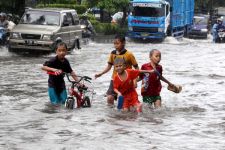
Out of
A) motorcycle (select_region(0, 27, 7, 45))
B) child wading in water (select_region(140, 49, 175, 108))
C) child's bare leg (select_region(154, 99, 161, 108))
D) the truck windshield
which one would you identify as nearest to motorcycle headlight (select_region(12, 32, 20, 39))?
motorcycle (select_region(0, 27, 7, 45))

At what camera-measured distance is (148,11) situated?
36406mm

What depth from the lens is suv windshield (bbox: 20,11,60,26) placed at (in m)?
24.0

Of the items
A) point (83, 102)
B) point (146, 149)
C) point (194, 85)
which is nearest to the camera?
point (146, 149)

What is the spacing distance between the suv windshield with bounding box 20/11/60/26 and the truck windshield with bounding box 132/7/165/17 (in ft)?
42.0

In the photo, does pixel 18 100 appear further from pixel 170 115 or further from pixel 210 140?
pixel 210 140

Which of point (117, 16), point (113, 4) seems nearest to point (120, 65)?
point (113, 4)

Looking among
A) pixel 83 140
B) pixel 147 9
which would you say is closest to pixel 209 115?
pixel 83 140

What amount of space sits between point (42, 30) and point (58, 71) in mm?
12325

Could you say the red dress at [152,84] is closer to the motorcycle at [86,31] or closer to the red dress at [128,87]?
the red dress at [128,87]

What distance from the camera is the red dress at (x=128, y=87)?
10.4 metres

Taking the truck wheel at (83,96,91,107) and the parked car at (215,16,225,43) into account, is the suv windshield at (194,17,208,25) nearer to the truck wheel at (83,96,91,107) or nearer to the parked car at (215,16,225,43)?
the parked car at (215,16,225,43)

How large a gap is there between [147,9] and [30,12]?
1327cm

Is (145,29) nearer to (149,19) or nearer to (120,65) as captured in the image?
(149,19)

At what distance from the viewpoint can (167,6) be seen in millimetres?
36750
